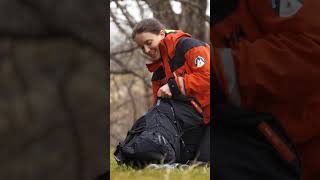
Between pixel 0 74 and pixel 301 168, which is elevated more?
pixel 0 74

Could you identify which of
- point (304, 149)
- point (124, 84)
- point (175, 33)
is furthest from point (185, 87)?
point (124, 84)

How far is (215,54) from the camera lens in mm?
769

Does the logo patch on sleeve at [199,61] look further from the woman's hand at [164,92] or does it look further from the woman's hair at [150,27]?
the woman's hair at [150,27]

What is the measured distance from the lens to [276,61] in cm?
77

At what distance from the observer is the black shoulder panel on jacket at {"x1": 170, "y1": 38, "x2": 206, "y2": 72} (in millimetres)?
2182

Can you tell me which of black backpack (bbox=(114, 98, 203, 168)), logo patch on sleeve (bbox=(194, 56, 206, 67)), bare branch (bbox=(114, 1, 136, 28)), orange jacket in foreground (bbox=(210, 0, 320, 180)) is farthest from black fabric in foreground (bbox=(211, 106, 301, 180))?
bare branch (bbox=(114, 1, 136, 28))

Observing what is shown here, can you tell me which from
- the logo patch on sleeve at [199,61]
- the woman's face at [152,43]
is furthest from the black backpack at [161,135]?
the woman's face at [152,43]

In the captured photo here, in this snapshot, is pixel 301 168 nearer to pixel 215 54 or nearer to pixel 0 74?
pixel 215 54

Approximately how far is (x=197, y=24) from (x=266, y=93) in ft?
16.3

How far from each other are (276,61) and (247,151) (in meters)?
0.16

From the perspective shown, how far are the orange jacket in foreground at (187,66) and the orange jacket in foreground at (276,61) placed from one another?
116cm

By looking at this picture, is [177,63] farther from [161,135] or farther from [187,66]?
[161,135]

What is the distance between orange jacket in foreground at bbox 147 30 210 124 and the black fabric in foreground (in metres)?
1.20

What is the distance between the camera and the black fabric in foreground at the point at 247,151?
800mm
